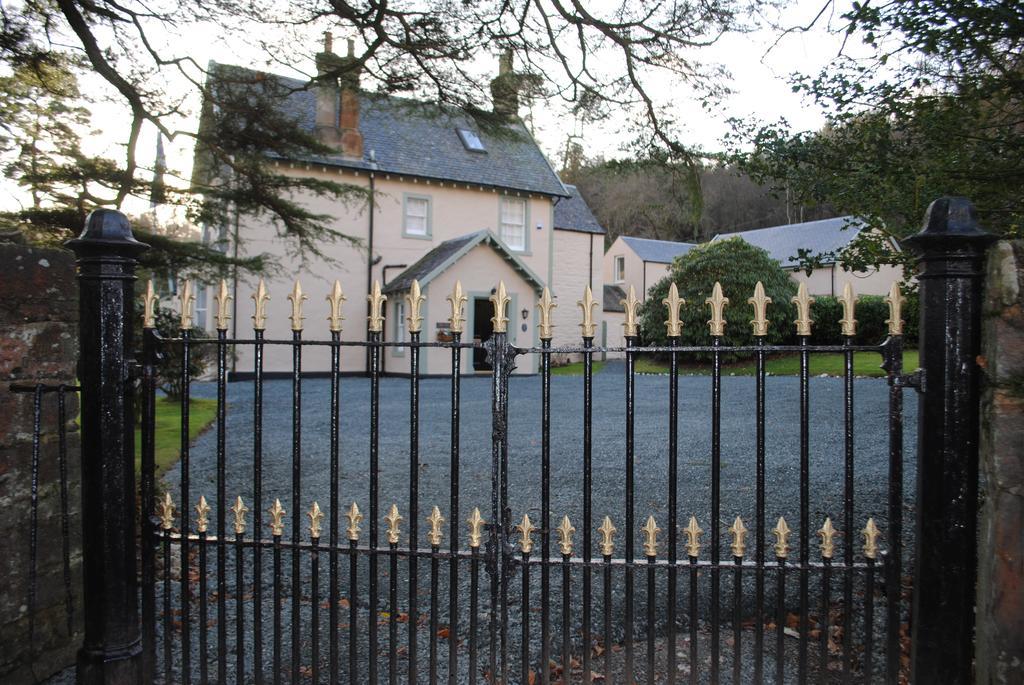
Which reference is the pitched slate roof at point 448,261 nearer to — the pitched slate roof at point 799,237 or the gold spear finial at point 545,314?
the pitched slate roof at point 799,237

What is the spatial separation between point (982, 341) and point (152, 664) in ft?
12.3

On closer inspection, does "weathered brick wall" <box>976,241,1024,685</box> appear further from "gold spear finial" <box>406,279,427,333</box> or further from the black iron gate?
"gold spear finial" <box>406,279,427,333</box>

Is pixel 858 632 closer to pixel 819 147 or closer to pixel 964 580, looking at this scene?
pixel 964 580

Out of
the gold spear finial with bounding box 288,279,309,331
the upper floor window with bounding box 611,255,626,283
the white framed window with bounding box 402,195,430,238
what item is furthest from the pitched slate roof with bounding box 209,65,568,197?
the gold spear finial with bounding box 288,279,309,331

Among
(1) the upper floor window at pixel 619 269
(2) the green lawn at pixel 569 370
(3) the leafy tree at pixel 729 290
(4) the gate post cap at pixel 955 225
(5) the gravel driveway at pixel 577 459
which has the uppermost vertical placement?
(1) the upper floor window at pixel 619 269

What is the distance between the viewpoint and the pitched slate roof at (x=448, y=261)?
19.3 metres

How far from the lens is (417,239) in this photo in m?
21.6

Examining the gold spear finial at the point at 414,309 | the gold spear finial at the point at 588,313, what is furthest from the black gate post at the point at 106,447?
the gold spear finial at the point at 588,313

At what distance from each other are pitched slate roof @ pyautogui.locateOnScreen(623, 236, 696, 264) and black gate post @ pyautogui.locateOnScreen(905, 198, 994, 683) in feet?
102

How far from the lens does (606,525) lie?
2.93 meters

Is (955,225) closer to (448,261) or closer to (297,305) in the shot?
(297,305)

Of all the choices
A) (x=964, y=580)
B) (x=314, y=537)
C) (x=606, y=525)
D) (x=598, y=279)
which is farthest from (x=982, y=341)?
(x=598, y=279)

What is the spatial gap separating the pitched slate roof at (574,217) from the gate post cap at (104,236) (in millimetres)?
23325

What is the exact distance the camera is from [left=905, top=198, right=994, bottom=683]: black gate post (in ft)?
8.32
